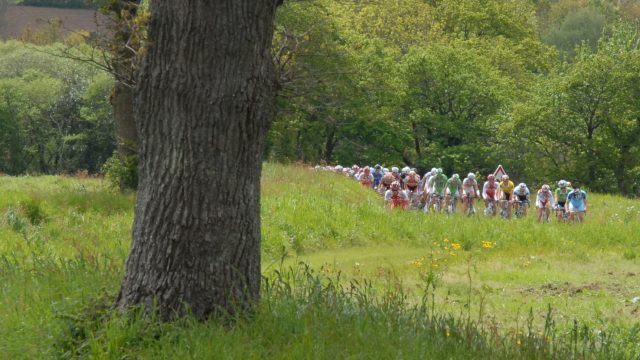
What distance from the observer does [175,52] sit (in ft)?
19.4

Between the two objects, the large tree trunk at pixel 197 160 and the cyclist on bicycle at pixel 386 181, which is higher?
the large tree trunk at pixel 197 160

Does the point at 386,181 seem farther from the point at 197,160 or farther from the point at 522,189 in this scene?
the point at 197,160

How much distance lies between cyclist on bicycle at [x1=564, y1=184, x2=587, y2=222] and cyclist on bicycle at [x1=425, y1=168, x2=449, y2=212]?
418 centimetres

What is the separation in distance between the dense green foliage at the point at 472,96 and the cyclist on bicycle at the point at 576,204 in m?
13.1

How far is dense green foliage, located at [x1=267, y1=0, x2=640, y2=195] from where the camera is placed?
156ft

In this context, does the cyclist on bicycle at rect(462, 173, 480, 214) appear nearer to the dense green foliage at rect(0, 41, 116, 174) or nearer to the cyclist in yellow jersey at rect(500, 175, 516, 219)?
the cyclist in yellow jersey at rect(500, 175, 516, 219)

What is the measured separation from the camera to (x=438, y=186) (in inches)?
1156

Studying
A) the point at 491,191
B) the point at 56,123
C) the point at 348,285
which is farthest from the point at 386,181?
the point at 56,123

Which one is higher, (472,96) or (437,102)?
(472,96)

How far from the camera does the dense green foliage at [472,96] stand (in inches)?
1876

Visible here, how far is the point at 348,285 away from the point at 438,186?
18.4 metres

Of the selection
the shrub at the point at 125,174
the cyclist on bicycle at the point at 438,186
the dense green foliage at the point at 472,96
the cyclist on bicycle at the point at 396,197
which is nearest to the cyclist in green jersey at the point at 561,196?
the cyclist on bicycle at the point at 438,186

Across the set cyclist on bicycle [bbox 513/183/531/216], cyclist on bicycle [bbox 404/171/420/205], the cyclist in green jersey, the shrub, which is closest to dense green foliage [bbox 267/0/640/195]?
cyclist on bicycle [bbox 404/171/420/205]

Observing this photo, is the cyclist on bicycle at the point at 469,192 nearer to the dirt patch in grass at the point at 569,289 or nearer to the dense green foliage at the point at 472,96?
the dense green foliage at the point at 472,96
